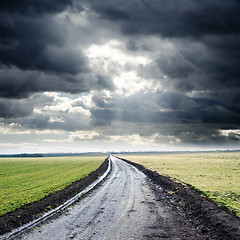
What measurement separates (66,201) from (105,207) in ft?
12.0

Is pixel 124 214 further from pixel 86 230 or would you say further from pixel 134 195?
pixel 134 195

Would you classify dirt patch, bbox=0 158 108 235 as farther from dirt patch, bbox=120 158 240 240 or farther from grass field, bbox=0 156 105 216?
dirt patch, bbox=120 158 240 240

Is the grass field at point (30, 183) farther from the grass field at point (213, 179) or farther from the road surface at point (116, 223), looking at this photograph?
the grass field at point (213, 179)

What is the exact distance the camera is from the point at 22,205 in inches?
607

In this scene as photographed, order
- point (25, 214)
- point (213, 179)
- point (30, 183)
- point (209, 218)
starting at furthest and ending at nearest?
point (213, 179) → point (30, 183) → point (25, 214) → point (209, 218)

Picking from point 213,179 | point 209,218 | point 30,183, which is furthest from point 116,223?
point 213,179

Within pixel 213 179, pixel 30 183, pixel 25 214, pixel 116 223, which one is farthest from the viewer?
pixel 213 179

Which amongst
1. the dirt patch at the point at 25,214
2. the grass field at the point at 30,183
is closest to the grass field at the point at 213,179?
the dirt patch at the point at 25,214

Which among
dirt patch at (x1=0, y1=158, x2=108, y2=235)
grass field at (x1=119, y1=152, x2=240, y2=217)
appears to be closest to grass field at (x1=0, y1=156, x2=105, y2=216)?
dirt patch at (x1=0, y1=158, x2=108, y2=235)

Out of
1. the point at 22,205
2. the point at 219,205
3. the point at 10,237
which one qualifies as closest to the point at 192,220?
the point at 219,205

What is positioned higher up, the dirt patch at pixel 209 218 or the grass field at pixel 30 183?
the dirt patch at pixel 209 218

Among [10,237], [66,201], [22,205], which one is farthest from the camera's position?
[66,201]

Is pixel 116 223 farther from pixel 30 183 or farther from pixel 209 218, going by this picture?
pixel 30 183

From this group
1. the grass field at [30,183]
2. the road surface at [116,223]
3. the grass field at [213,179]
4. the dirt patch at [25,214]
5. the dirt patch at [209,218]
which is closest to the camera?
the road surface at [116,223]
